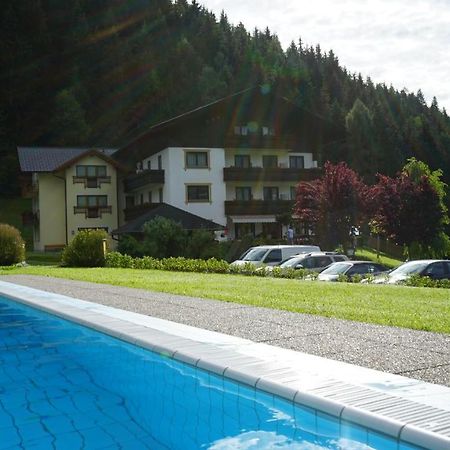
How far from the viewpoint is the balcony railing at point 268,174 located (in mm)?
52156

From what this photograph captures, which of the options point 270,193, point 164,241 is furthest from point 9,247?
point 270,193

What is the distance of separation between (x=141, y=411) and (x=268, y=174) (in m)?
46.9

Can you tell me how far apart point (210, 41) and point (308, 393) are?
4477 inches

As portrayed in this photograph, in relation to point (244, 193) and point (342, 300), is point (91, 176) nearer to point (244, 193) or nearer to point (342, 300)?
point (244, 193)

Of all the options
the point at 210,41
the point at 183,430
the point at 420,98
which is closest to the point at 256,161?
the point at 183,430

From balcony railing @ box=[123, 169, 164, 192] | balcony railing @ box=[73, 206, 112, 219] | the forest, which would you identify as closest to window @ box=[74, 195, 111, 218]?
balcony railing @ box=[73, 206, 112, 219]

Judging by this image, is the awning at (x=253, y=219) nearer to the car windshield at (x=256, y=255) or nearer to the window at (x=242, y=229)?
the window at (x=242, y=229)

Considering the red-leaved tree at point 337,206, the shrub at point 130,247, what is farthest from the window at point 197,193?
the red-leaved tree at point 337,206

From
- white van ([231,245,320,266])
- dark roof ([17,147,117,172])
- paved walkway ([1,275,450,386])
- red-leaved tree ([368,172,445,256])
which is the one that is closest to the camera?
paved walkway ([1,275,450,386])

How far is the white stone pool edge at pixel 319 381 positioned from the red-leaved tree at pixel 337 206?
3037 cm

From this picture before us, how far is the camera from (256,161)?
54.9 metres

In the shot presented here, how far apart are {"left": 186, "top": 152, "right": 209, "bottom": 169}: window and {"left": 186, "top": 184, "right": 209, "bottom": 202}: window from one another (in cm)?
164

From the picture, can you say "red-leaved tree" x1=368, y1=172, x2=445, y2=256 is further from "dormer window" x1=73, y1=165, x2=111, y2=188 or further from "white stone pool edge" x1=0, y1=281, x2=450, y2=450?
"white stone pool edge" x1=0, y1=281, x2=450, y2=450

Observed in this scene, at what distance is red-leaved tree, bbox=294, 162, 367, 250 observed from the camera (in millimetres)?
39500
